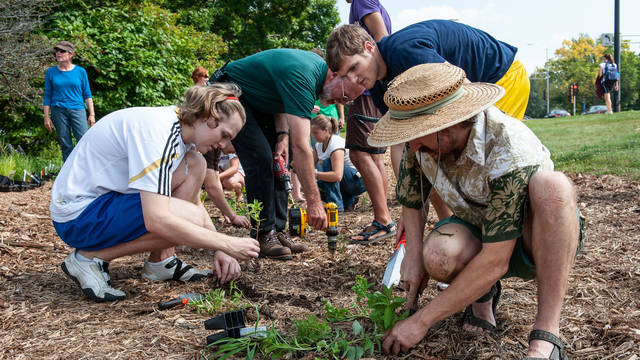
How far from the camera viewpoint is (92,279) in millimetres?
2684

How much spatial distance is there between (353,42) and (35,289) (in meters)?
2.51

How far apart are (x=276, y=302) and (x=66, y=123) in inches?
251

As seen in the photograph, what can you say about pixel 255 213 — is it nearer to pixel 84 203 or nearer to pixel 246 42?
pixel 84 203

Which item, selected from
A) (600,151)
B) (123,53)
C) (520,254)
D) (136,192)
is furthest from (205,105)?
(600,151)

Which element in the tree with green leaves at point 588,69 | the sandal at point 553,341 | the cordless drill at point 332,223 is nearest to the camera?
the sandal at point 553,341

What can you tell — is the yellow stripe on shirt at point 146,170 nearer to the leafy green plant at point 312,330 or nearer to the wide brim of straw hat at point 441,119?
the leafy green plant at point 312,330

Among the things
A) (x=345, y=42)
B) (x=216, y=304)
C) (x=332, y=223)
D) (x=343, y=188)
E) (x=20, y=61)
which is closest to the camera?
(x=216, y=304)

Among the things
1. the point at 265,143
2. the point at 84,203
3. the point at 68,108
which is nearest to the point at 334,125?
the point at 265,143

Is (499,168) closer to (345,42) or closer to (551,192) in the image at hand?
(551,192)

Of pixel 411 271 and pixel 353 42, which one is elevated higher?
pixel 353 42

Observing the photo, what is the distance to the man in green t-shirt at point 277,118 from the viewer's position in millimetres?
3260

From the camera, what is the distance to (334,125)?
5.62m

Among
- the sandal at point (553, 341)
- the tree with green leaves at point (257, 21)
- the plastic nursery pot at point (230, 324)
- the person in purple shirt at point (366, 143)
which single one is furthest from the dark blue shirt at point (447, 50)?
the tree with green leaves at point (257, 21)

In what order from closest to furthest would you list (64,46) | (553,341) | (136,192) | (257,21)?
(553,341) → (136,192) → (64,46) → (257,21)
